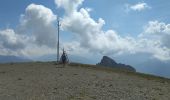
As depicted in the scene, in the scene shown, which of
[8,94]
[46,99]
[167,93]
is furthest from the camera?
[167,93]

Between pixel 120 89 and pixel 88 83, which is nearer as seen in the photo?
pixel 120 89

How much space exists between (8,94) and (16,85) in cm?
718

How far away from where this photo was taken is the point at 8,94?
37562 millimetres

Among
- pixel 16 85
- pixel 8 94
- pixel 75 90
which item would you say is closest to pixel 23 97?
pixel 8 94

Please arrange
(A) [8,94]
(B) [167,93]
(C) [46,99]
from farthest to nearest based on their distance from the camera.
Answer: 1. (B) [167,93]
2. (A) [8,94]
3. (C) [46,99]

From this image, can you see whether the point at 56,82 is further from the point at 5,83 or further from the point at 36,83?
the point at 5,83

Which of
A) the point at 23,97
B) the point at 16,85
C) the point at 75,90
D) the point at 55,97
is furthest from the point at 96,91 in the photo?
the point at 16,85

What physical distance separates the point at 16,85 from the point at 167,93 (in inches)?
685

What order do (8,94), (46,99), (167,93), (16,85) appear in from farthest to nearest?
(16,85) < (167,93) < (8,94) < (46,99)

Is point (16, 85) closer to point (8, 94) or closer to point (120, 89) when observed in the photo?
point (8, 94)

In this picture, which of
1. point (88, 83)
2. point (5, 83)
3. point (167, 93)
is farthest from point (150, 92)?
point (5, 83)

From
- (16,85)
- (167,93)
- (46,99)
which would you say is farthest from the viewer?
(16,85)

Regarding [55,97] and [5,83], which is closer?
[55,97]

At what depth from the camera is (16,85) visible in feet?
147
